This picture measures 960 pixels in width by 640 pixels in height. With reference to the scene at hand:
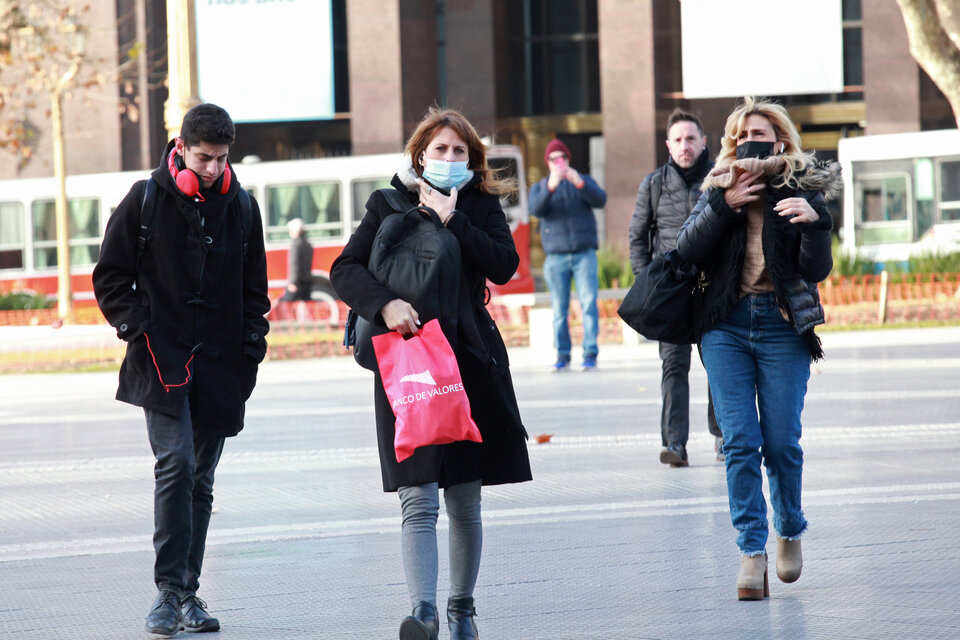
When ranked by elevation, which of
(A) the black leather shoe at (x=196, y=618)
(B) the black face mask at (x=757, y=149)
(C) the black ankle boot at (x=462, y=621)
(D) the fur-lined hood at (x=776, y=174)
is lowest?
(A) the black leather shoe at (x=196, y=618)

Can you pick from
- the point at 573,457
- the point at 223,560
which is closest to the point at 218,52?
the point at 573,457

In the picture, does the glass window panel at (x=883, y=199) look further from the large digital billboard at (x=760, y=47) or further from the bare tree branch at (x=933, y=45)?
the bare tree branch at (x=933, y=45)

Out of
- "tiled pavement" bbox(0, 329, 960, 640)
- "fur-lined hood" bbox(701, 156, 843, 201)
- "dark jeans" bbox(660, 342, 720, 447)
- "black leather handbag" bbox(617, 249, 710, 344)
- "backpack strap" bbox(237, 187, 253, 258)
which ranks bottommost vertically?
"tiled pavement" bbox(0, 329, 960, 640)

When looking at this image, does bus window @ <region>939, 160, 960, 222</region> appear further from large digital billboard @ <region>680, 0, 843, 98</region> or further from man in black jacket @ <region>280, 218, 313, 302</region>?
man in black jacket @ <region>280, 218, 313, 302</region>

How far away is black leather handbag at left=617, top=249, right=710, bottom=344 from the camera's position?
5.40m

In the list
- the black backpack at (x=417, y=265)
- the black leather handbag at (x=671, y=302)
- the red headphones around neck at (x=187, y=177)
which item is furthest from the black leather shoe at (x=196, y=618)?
the black leather handbag at (x=671, y=302)

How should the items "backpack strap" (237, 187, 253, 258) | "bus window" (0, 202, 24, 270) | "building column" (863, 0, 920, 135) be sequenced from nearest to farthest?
"backpack strap" (237, 187, 253, 258), "bus window" (0, 202, 24, 270), "building column" (863, 0, 920, 135)

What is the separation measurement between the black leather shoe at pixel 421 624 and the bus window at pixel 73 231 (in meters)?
27.8

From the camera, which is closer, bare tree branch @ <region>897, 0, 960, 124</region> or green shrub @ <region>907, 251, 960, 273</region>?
bare tree branch @ <region>897, 0, 960, 124</region>

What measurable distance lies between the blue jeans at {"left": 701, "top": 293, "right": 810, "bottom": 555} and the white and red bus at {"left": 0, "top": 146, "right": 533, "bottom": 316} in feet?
69.5

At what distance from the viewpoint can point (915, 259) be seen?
2398 centimetres

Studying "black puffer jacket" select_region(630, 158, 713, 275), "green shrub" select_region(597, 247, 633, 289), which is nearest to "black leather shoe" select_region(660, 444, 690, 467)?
"black puffer jacket" select_region(630, 158, 713, 275)

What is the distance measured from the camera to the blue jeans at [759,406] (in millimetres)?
5250

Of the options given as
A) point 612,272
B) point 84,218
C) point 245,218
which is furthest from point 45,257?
point 245,218
